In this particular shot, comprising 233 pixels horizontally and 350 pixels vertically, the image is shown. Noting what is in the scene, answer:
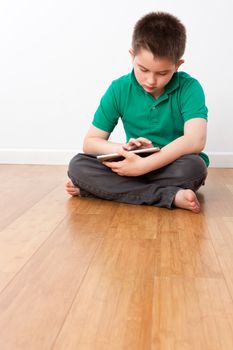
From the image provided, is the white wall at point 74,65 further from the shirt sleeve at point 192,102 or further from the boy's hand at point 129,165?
the boy's hand at point 129,165

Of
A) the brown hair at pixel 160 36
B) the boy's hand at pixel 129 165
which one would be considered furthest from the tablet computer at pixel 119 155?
the brown hair at pixel 160 36

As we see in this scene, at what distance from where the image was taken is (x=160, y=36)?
1278 millimetres

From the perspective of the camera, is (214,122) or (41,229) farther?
(214,122)

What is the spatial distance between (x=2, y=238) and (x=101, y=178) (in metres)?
0.45

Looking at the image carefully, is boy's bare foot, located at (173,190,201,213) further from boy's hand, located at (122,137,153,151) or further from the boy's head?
the boy's head

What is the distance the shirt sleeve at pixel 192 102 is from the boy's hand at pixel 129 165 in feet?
0.66

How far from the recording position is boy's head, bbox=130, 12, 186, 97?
4.11ft

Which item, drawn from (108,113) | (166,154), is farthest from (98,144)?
(166,154)

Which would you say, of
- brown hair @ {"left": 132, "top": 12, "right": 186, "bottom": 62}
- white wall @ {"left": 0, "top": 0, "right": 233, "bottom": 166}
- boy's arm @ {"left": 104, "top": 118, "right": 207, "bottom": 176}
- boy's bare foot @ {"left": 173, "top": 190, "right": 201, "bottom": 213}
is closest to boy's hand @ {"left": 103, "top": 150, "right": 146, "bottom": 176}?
boy's arm @ {"left": 104, "top": 118, "right": 207, "bottom": 176}

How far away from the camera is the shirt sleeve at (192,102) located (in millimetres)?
1361

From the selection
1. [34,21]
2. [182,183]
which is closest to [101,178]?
[182,183]

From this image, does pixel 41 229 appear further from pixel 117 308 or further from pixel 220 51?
pixel 220 51

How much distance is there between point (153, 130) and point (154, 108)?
0.07m

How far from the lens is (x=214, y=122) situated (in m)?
2.09
